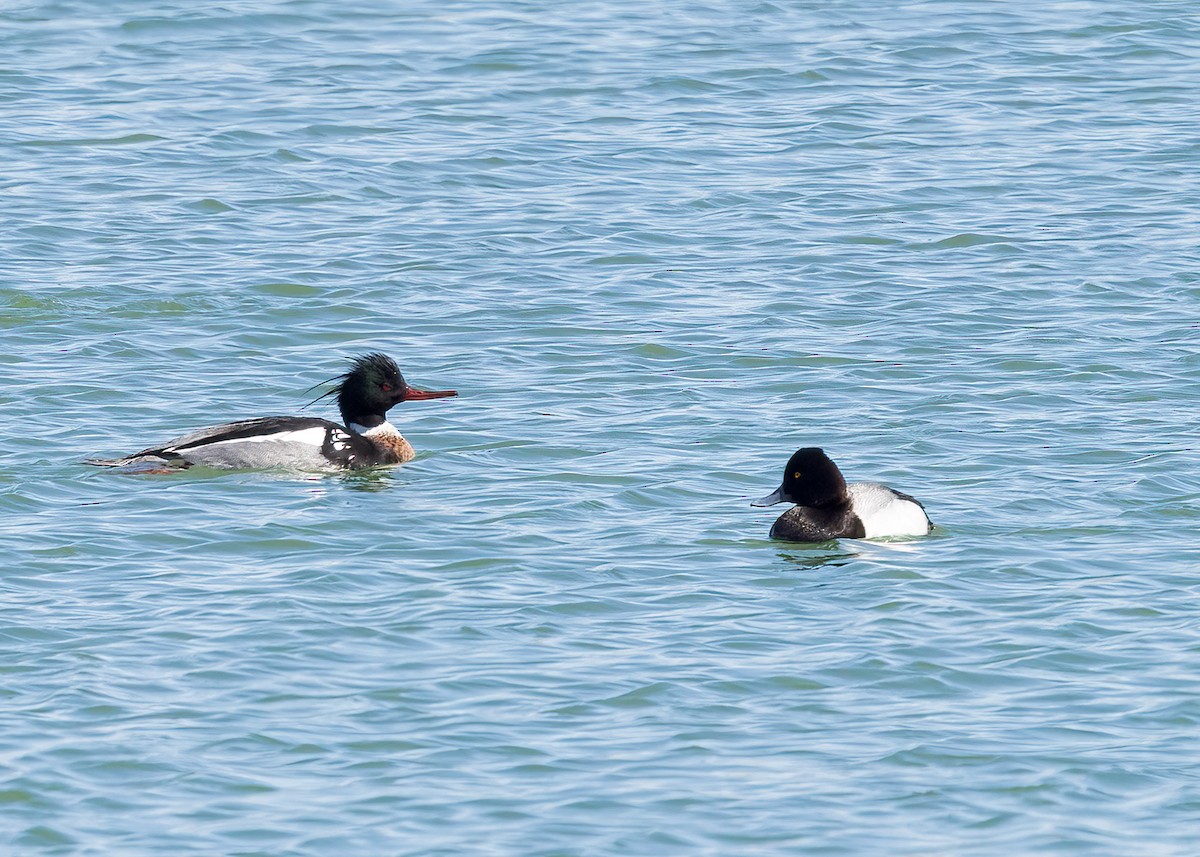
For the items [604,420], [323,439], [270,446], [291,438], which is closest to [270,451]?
[270,446]

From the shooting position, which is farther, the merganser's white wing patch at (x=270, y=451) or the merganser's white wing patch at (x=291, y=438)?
the merganser's white wing patch at (x=291, y=438)

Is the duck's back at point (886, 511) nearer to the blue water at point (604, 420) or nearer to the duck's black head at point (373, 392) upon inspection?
the blue water at point (604, 420)

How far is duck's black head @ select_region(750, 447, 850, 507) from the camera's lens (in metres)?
12.2

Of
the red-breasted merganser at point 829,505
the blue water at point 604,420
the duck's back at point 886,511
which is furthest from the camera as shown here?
the red-breasted merganser at point 829,505

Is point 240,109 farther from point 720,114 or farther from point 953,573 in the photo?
point 953,573

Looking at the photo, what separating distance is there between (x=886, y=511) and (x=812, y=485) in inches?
18.1

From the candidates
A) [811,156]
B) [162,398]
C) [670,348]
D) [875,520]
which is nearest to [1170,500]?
[875,520]

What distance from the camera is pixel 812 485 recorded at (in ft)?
40.3

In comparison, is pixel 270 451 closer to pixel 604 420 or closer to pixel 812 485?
pixel 604 420

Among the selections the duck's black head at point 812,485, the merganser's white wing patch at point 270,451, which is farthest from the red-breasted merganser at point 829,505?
the merganser's white wing patch at point 270,451

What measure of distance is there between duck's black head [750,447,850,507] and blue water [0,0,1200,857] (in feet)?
1.13

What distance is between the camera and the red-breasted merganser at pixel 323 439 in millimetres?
13492

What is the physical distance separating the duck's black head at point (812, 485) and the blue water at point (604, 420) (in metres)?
0.34

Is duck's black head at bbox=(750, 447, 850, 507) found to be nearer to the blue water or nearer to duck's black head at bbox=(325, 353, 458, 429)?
the blue water
